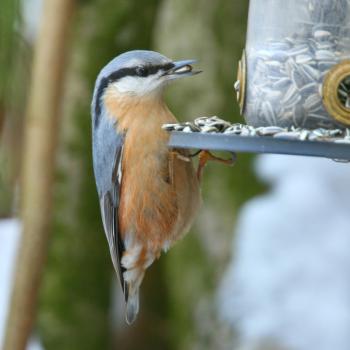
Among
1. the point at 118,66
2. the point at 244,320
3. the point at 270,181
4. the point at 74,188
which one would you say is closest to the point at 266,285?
the point at 244,320

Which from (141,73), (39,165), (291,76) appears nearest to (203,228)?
(39,165)

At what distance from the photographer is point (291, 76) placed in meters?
3.38

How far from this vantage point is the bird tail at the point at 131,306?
3.81m

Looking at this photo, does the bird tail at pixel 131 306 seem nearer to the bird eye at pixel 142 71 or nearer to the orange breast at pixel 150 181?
the orange breast at pixel 150 181

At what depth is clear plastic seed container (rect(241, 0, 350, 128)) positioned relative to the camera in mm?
3234

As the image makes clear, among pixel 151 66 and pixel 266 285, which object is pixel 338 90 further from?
pixel 266 285

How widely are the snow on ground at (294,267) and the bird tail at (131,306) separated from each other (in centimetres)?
153

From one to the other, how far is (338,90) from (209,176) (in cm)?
285

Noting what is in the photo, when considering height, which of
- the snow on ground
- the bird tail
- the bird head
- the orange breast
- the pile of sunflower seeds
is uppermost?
the bird head

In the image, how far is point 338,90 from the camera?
3.22m

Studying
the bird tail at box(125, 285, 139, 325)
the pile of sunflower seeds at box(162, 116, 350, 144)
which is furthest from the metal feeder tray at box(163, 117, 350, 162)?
the bird tail at box(125, 285, 139, 325)

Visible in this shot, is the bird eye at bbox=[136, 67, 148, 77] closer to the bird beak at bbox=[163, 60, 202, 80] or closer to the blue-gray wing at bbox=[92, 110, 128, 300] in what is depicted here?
the bird beak at bbox=[163, 60, 202, 80]

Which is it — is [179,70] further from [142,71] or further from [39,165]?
[39,165]

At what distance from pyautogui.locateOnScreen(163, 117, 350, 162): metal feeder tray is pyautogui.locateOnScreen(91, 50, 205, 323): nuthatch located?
439mm
